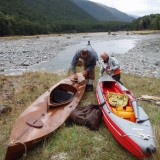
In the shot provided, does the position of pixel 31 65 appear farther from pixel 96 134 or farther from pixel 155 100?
pixel 96 134

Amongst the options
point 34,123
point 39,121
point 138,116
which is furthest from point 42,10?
point 138,116

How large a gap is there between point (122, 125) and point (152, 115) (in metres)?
1.92

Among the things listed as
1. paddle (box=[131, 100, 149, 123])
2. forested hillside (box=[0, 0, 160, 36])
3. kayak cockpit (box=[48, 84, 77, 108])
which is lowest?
forested hillside (box=[0, 0, 160, 36])

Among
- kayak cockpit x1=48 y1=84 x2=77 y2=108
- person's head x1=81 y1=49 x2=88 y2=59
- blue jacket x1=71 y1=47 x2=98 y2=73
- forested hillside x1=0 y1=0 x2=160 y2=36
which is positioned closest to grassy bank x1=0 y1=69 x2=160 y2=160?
kayak cockpit x1=48 y1=84 x2=77 y2=108

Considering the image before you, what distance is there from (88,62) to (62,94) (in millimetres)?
1814

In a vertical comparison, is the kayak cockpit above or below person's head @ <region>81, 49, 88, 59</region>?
below

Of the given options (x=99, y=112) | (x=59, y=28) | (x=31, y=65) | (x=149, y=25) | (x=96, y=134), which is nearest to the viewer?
(x=96, y=134)

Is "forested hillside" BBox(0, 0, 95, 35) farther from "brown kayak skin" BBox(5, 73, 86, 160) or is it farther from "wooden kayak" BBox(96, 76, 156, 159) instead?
"wooden kayak" BBox(96, 76, 156, 159)

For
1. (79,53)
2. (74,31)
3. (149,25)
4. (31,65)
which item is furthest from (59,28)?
(79,53)

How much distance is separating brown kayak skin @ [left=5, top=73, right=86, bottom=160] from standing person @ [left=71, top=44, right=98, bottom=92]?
0.86 meters

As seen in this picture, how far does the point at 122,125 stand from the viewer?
6.81 m

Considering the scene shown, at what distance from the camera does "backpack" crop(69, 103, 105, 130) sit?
302 inches

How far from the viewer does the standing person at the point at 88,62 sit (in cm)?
1028

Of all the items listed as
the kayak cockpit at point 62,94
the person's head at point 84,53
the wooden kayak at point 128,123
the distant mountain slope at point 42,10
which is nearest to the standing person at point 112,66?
the person's head at point 84,53
